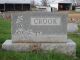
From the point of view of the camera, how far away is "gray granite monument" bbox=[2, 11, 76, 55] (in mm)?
10133

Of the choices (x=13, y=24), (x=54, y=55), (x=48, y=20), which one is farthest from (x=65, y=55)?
(x=13, y=24)

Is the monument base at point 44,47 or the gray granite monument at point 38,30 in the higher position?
the gray granite monument at point 38,30

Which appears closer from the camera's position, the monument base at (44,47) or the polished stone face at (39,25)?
the monument base at (44,47)

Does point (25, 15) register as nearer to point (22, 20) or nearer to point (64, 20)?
point (22, 20)

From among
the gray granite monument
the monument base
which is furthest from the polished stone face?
the monument base

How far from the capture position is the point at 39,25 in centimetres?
1025

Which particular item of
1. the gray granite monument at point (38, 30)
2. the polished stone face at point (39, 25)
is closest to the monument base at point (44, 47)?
the gray granite monument at point (38, 30)

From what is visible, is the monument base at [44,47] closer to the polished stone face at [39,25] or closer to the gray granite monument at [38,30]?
the gray granite monument at [38,30]

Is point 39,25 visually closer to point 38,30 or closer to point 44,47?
point 38,30

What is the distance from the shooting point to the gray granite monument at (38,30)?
399 inches

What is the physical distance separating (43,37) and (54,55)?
1.27 meters

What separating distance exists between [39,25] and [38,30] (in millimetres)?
163

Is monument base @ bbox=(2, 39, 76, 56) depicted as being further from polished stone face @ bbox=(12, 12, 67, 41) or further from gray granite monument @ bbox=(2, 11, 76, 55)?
polished stone face @ bbox=(12, 12, 67, 41)

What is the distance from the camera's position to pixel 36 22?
10242 millimetres
